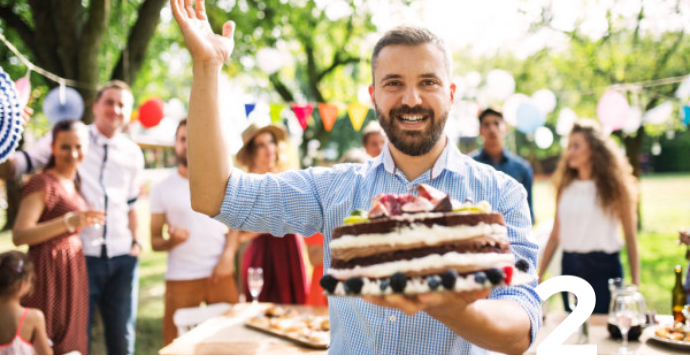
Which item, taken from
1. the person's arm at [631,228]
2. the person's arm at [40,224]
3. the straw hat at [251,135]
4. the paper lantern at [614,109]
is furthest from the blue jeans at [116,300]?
the paper lantern at [614,109]

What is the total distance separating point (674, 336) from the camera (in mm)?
3217

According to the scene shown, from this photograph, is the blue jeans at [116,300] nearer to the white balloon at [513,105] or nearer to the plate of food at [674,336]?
the plate of food at [674,336]

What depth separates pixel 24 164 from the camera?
4.71 m

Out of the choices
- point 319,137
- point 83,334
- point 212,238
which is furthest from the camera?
point 319,137

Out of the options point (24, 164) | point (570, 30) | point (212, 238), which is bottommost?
point (212, 238)

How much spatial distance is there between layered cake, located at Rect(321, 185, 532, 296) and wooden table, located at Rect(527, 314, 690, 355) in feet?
6.52

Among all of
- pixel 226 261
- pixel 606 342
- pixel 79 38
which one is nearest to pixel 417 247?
pixel 606 342

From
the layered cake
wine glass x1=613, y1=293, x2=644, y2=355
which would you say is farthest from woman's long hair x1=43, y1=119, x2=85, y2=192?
wine glass x1=613, y1=293, x2=644, y2=355

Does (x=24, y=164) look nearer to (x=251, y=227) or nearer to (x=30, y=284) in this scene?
(x=30, y=284)

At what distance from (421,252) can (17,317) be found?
3.52 m

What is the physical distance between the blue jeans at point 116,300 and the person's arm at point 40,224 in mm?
648

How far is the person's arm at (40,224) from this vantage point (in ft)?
13.8

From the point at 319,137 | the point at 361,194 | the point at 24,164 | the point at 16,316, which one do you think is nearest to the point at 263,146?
the point at 24,164

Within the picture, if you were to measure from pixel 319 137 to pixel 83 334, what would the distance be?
476 inches
